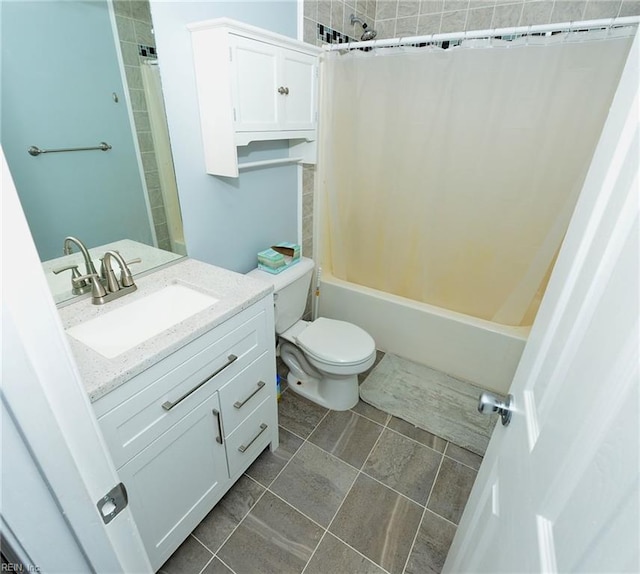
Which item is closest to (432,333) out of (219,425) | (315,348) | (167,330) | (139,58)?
(315,348)

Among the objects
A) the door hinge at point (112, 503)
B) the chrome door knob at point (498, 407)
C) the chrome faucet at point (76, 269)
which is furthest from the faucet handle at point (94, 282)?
the chrome door knob at point (498, 407)

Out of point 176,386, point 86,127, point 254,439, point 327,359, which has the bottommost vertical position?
point 254,439

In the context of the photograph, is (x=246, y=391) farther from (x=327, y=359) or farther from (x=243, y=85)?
(x=243, y=85)

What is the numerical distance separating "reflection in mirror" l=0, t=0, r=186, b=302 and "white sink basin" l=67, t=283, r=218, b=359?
17 centimetres

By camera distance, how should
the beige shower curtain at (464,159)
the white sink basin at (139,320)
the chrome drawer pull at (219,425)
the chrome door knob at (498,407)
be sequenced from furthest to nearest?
the beige shower curtain at (464,159), the chrome drawer pull at (219,425), the white sink basin at (139,320), the chrome door knob at (498,407)

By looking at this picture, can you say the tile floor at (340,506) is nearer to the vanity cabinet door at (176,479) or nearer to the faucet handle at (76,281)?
the vanity cabinet door at (176,479)

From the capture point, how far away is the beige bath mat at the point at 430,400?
1812mm

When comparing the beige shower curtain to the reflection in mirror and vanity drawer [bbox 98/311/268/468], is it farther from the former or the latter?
vanity drawer [bbox 98/311/268/468]


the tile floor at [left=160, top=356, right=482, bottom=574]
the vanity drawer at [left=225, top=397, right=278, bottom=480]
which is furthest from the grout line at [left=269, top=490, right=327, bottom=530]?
the vanity drawer at [left=225, top=397, right=278, bottom=480]

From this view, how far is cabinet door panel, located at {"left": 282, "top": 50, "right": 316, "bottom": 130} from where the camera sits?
1563 mm

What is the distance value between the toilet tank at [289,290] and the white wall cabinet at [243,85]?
567 mm

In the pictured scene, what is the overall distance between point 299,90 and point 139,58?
0.72 meters

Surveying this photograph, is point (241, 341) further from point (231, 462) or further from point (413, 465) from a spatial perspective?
point (413, 465)

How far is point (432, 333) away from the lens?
7.09 feet
